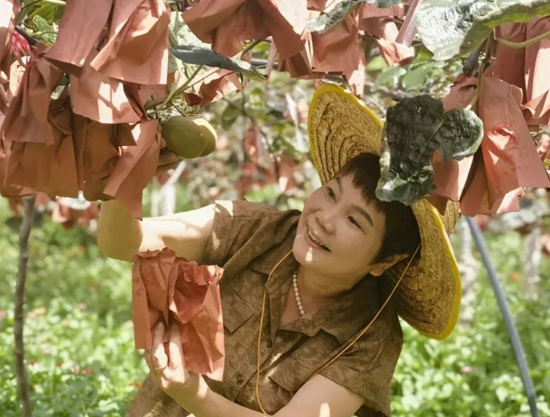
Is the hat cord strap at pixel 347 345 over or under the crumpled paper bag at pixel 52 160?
under

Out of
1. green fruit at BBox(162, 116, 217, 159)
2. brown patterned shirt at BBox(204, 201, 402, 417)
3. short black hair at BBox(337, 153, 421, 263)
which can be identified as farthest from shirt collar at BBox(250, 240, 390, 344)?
green fruit at BBox(162, 116, 217, 159)

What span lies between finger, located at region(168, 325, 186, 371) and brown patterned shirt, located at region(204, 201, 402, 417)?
0.44 metres

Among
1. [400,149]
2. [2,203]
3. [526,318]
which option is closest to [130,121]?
[400,149]

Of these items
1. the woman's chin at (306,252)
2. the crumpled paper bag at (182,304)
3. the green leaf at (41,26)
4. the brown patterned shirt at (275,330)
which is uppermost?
the green leaf at (41,26)

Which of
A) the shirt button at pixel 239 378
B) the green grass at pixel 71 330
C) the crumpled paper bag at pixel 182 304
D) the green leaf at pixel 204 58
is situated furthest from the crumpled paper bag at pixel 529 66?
the green grass at pixel 71 330

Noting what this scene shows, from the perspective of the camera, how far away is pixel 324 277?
1680mm

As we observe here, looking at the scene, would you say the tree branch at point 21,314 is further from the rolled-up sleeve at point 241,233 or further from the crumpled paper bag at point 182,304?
the crumpled paper bag at point 182,304

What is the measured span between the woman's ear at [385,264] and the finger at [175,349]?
533 mm

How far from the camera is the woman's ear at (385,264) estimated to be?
1688 millimetres

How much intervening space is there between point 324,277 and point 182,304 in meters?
0.50

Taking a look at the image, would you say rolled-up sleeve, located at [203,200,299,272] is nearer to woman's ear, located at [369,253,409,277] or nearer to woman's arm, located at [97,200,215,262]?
woman's arm, located at [97,200,215,262]

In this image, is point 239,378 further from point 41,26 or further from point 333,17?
point 333,17

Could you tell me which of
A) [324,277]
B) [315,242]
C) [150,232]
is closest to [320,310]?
[324,277]

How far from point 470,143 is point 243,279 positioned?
0.83 m
